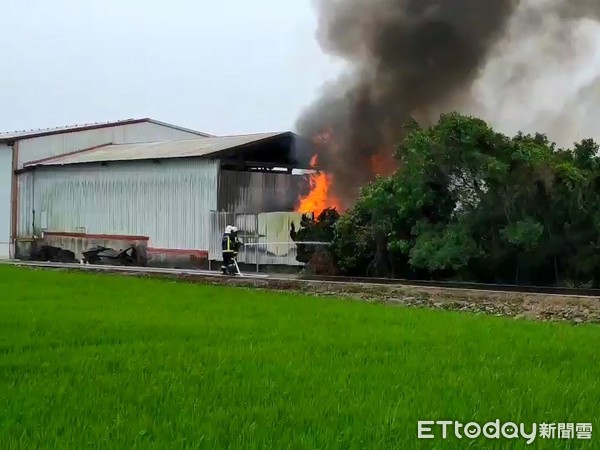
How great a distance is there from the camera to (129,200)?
29438 millimetres

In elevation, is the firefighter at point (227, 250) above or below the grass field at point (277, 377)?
above

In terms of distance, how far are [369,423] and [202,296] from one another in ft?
34.9

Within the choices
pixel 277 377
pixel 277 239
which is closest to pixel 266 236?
pixel 277 239

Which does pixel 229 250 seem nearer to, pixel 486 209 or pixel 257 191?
pixel 257 191

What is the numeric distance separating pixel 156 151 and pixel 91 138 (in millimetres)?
7888

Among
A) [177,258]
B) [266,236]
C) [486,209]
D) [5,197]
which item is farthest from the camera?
[5,197]

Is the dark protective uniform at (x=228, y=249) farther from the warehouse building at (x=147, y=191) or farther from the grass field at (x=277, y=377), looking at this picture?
the grass field at (x=277, y=377)

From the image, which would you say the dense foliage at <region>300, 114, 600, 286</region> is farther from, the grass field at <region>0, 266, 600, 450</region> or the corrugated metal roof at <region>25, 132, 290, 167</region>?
the corrugated metal roof at <region>25, 132, 290, 167</region>

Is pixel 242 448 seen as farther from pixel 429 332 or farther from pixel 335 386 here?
pixel 429 332

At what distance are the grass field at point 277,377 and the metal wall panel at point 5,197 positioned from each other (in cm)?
2325

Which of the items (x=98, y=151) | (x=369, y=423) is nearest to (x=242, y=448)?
(x=369, y=423)

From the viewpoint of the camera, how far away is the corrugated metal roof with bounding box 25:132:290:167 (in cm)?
2719

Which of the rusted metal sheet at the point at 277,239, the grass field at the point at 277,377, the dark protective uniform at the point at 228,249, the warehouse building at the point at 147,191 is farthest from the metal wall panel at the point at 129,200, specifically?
the grass field at the point at 277,377

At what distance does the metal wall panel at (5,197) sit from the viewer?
3434cm
